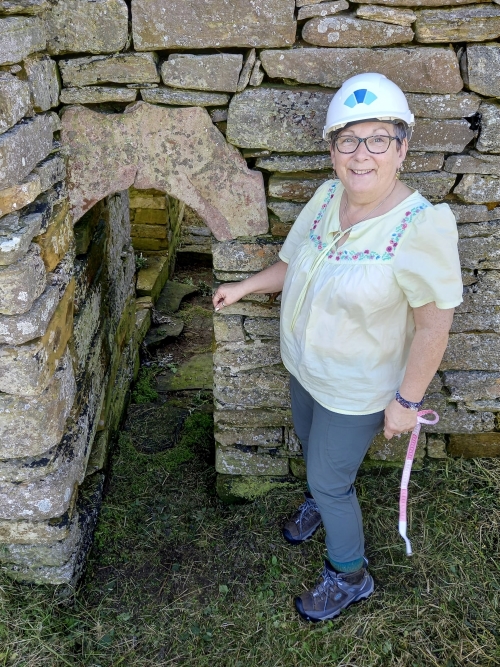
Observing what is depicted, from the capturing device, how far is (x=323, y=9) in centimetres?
231

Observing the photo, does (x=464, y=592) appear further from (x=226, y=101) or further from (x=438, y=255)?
(x=226, y=101)

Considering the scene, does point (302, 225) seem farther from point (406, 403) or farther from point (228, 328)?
point (406, 403)

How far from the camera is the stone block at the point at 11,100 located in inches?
77.7

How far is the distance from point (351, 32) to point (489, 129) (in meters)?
0.66

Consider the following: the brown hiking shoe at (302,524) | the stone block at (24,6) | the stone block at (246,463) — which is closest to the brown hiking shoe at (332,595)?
the brown hiking shoe at (302,524)

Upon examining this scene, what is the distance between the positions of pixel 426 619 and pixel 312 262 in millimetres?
1606

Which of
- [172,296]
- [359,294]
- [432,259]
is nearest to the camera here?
[432,259]

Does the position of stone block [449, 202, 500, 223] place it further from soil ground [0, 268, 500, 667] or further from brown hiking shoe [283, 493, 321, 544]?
brown hiking shoe [283, 493, 321, 544]

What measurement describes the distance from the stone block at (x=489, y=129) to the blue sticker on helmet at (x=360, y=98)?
65cm

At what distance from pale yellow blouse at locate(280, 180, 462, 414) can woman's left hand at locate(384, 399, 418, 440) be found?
59mm

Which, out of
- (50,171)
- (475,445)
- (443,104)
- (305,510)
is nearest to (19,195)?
(50,171)

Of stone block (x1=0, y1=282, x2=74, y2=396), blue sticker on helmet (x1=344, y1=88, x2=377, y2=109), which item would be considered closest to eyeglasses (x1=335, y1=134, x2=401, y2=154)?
blue sticker on helmet (x1=344, y1=88, x2=377, y2=109)

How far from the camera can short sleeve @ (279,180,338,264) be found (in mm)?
2439

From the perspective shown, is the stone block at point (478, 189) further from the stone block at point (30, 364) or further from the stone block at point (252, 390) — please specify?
the stone block at point (30, 364)
